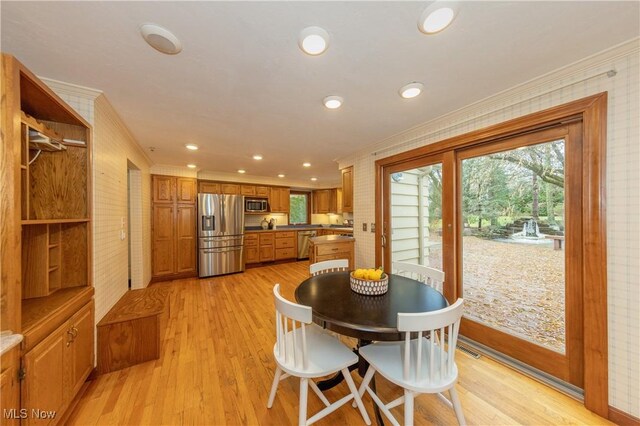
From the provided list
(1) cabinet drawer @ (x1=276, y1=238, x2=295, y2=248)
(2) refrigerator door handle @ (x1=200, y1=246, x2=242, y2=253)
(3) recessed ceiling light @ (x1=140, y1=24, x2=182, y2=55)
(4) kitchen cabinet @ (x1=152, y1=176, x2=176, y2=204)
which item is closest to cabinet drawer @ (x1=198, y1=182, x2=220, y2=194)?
(4) kitchen cabinet @ (x1=152, y1=176, x2=176, y2=204)

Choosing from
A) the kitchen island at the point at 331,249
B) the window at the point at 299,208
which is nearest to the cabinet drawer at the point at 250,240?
the window at the point at 299,208

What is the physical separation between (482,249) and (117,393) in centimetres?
334

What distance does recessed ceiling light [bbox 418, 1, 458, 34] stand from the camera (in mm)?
1031

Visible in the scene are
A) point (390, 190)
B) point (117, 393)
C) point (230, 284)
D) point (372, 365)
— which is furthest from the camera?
point (230, 284)

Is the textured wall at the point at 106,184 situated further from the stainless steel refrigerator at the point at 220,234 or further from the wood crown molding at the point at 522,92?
the wood crown molding at the point at 522,92

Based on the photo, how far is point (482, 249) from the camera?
2.21 m

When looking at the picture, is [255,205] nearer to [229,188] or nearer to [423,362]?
[229,188]

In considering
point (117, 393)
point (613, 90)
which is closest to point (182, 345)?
point (117, 393)

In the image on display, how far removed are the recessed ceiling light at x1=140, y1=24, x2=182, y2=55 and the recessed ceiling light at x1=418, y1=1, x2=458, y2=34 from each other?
133 cm

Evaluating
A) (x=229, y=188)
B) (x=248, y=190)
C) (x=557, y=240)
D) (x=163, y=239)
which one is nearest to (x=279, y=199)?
(x=248, y=190)

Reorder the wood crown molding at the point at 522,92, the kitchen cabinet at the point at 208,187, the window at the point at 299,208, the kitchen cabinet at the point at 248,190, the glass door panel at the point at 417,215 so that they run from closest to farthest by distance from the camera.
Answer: the wood crown molding at the point at 522,92 < the glass door panel at the point at 417,215 < the kitchen cabinet at the point at 208,187 < the kitchen cabinet at the point at 248,190 < the window at the point at 299,208

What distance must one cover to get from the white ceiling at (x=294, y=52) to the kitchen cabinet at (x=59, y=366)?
169 centimetres

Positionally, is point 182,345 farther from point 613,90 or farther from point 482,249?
point 613,90

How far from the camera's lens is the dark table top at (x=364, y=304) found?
3.92ft
